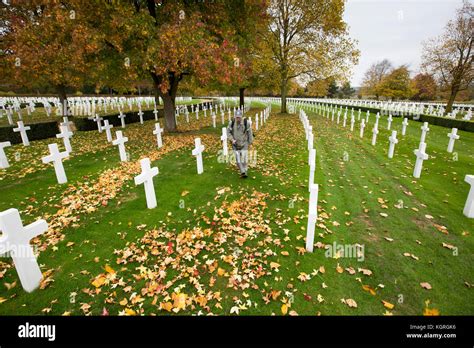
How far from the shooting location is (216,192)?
7238 millimetres

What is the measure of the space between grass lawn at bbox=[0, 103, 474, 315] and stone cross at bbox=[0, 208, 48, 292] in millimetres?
204

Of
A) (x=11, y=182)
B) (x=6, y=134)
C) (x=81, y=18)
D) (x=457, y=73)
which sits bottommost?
(x=11, y=182)

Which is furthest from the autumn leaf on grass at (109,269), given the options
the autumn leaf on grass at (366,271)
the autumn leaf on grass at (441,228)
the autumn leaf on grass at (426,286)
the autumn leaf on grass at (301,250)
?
the autumn leaf on grass at (441,228)

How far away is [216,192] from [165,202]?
1.52 metres

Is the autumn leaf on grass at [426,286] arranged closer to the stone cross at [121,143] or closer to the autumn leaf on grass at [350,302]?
the autumn leaf on grass at [350,302]

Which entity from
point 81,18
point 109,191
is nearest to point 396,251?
point 109,191

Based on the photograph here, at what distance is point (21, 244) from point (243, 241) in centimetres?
362

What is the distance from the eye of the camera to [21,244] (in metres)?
3.48

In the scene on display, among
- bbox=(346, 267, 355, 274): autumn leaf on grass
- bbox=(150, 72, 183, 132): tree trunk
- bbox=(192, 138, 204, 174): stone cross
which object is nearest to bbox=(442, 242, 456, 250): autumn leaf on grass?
bbox=(346, 267, 355, 274): autumn leaf on grass

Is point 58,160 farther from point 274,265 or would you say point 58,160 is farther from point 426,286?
point 426,286

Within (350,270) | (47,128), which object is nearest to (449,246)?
(350,270)
